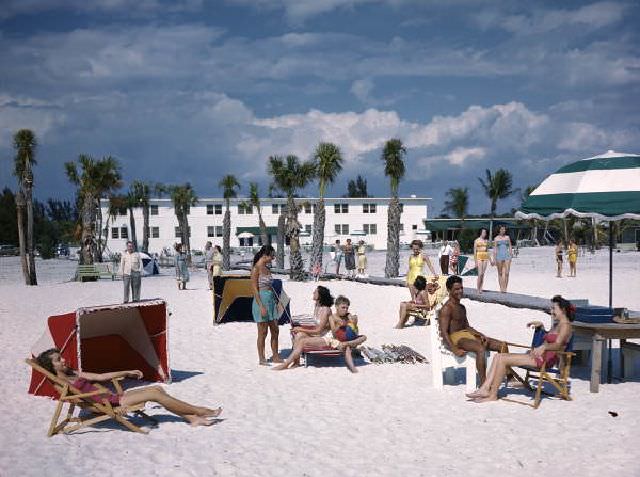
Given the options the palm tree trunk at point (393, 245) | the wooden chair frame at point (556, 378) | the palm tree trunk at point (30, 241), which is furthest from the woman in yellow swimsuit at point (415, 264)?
the palm tree trunk at point (30, 241)

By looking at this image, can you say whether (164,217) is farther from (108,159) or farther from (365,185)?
(365,185)

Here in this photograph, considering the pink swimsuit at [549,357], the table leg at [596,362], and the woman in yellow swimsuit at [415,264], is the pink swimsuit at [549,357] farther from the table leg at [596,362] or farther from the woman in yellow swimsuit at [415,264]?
the woman in yellow swimsuit at [415,264]

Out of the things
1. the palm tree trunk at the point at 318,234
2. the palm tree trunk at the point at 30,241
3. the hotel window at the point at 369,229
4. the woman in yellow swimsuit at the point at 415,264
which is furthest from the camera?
the hotel window at the point at 369,229

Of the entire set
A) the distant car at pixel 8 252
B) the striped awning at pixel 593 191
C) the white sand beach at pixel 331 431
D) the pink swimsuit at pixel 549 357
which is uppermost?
the striped awning at pixel 593 191

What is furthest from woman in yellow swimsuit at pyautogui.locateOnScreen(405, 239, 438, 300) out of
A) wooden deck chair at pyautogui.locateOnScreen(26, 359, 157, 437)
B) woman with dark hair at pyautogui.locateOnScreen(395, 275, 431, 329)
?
wooden deck chair at pyautogui.locateOnScreen(26, 359, 157, 437)

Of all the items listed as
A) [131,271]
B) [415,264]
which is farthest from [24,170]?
[415,264]

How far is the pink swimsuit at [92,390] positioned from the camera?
6.30m

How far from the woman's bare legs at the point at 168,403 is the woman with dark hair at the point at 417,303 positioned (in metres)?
6.26

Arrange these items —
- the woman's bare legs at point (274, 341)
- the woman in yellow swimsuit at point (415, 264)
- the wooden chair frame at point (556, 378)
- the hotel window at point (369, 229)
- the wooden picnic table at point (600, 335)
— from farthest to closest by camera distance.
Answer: the hotel window at point (369, 229) → the woman in yellow swimsuit at point (415, 264) → the woman's bare legs at point (274, 341) → the wooden picnic table at point (600, 335) → the wooden chair frame at point (556, 378)

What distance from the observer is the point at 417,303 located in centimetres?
1259

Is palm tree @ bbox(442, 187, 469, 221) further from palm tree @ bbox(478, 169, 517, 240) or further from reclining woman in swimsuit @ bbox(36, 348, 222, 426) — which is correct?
reclining woman in swimsuit @ bbox(36, 348, 222, 426)

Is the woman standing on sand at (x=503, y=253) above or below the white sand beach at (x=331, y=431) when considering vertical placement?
above

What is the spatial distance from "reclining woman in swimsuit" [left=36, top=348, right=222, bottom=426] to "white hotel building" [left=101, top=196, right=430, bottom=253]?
180ft

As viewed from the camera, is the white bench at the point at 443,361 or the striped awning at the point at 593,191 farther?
the striped awning at the point at 593,191
